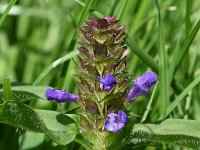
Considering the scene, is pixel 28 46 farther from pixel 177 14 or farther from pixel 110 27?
pixel 110 27

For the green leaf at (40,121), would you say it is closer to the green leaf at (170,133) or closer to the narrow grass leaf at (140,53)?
the green leaf at (170,133)

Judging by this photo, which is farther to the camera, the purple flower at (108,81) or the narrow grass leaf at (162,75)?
the narrow grass leaf at (162,75)

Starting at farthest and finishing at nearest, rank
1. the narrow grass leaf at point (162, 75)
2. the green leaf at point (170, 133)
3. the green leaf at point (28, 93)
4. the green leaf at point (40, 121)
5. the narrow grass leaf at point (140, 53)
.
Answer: the narrow grass leaf at point (140, 53) < the narrow grass leaf at point (162, 75) < the green leaf at point (28, 93) < the green leaf at point (170, 133) < the green leaf at point (40, 121)

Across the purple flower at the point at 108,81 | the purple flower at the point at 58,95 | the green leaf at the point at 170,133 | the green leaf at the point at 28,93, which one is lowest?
the green leaf at the point at 170,133

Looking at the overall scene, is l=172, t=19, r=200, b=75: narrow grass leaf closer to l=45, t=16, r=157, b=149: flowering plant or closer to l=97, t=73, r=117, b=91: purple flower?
l=45, t=16, r=157, b=149: flowering plant

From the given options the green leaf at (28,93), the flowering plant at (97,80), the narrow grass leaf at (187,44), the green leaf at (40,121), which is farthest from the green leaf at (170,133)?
the narrow grass leaf at (187,44)

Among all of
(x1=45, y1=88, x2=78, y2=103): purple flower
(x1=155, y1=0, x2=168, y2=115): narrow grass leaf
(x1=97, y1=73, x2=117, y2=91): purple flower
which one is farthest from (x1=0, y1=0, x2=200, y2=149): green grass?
(x1=97, y1=73, x2=117, y2=91): purple flower

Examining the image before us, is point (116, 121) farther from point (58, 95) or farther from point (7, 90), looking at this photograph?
point (7, 90)
